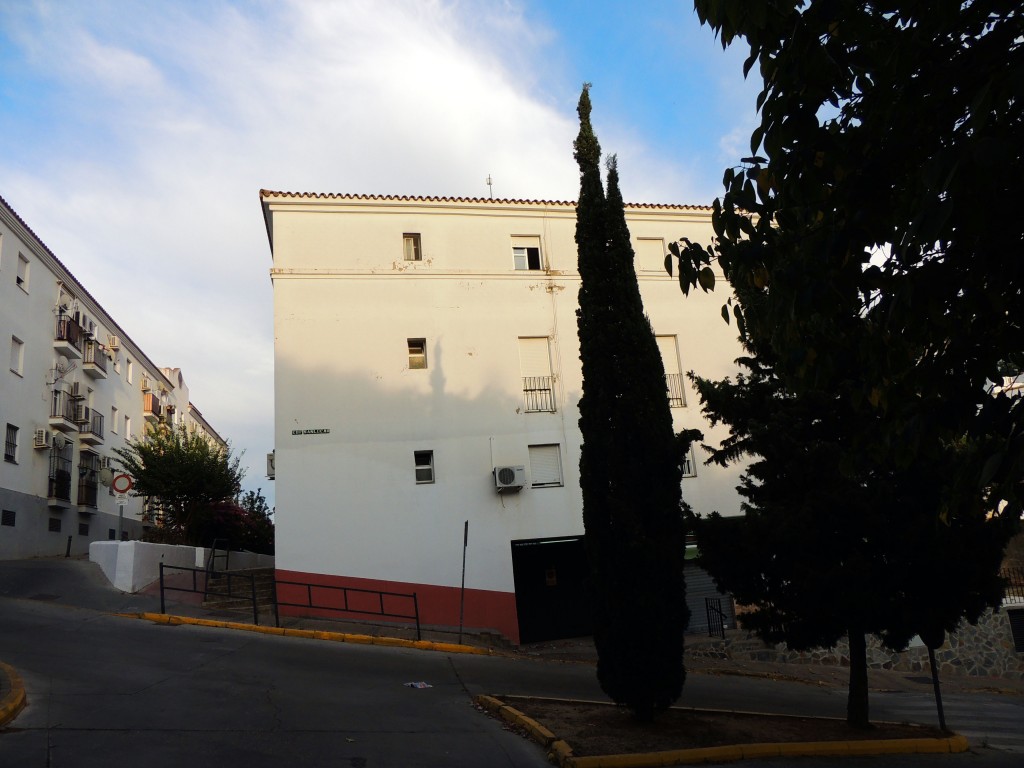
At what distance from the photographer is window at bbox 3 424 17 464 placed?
1022 inches

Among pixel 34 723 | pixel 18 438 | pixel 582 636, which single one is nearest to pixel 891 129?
pixel 34 723

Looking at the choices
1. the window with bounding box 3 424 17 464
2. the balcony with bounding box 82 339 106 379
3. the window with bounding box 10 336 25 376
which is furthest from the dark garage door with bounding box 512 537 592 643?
the balcony with bounding box 82 339 106 379

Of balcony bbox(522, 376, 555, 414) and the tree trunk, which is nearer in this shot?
the tree trunk

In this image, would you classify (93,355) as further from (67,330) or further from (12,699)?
(12,699)

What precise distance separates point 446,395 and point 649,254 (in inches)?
286

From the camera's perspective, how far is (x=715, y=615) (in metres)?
22.0

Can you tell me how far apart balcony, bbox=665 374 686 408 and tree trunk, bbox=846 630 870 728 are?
39.2 feet

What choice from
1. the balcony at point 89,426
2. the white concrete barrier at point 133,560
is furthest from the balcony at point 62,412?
the white concrete barrier at point 133,560

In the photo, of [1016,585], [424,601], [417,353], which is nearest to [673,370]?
[417,353]

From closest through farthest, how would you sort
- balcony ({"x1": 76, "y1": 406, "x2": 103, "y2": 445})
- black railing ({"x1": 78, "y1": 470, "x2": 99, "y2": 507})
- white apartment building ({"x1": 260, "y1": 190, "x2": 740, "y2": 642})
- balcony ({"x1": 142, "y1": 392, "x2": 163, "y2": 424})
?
1. white apartment building ({"x1": 260, "y1": 190, "x2": 740, "y2": 642})
2. black railing ({"x1": 78, "y1": 470, "x2": 99, "y2": 507})
3. balcony ({"x1": 76, "y1": 406, "x2": 103, "y2": 445})
4. balcony ({"x1": 142, "y1": 392, "x2": 163, "y2": 424})

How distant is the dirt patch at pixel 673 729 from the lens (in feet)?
29.5

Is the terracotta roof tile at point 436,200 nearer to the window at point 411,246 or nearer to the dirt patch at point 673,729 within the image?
the window at point 411,246

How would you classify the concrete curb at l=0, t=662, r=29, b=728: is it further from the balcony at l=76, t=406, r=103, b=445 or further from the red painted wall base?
the balcony at l=76, t=406, r=103, b=445

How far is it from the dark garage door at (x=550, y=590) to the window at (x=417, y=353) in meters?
5.34
